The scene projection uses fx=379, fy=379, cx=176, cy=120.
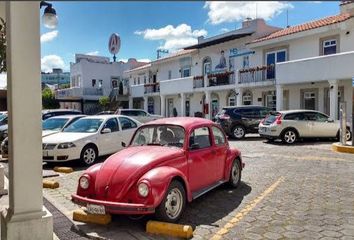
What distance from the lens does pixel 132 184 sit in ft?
18.0

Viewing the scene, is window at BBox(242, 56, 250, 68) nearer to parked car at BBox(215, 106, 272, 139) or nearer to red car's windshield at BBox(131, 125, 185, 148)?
parked car at BBox(215, 106, 272, 139)

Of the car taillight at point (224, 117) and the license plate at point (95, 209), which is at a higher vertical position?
the car taillight at point (224, 117)

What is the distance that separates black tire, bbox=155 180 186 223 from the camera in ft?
18.2

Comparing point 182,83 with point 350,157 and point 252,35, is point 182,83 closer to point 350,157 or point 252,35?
point 252,35

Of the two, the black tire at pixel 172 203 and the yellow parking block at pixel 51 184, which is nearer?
the black tire at pixel 172 203

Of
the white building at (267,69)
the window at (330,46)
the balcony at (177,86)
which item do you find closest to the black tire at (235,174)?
the white building at (267,69)

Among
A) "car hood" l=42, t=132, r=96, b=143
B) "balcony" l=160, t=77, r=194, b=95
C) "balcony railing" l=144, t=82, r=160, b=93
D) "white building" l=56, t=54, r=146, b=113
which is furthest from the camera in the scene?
"white building" l=56, t=54, r=146, b=113

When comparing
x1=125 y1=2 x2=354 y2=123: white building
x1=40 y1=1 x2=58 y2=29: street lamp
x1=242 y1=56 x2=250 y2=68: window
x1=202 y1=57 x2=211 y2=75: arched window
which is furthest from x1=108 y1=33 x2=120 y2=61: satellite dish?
x1=40 y1=1 x2=58 y2=29: street lamp

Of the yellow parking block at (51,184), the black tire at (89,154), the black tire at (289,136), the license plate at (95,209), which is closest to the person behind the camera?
the license plate at (95,209)

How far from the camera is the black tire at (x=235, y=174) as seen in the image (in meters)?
7.92

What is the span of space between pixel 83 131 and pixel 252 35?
18.6 meters

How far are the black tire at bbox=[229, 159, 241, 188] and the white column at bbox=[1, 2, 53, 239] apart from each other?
4372 mm

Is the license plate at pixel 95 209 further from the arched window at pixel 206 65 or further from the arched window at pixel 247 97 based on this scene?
the arched window at pixel 206 65

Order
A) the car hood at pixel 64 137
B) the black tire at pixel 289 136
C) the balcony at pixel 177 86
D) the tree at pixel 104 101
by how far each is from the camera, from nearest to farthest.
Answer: the car hood at pixel 64 137
the black tire at pixel 289 136
the balcony at pixel 177 86
the tree at pixel 104 101
